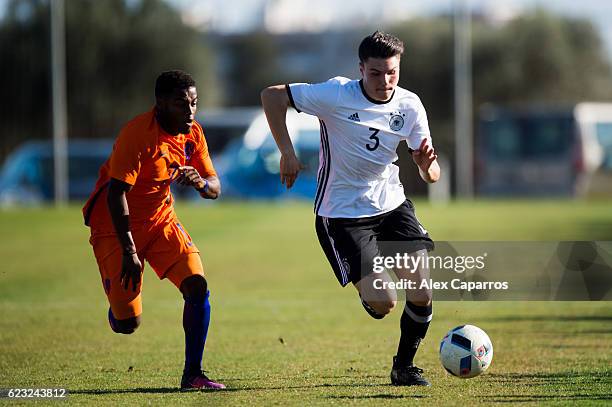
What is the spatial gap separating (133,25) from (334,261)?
165 feet

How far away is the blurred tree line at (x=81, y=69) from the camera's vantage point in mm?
53938

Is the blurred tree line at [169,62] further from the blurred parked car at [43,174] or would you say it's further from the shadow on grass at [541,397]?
the shadow on grass at [541,397]

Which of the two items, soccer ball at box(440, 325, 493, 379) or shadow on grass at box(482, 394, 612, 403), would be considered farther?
soccer ball at box(440, 325, 493, 379)

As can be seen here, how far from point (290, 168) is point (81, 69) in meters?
48.1

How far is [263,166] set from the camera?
4509 cm

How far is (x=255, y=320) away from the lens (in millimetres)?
12297

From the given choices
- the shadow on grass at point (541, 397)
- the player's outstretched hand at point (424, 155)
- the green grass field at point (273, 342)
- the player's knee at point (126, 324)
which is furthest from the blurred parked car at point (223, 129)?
the shadow on grass at point (541, 397)

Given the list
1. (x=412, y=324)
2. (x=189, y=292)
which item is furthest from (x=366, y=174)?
(x=189, y=292)

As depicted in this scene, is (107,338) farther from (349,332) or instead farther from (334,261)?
(334,261)

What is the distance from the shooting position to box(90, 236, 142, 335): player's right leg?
793 cm

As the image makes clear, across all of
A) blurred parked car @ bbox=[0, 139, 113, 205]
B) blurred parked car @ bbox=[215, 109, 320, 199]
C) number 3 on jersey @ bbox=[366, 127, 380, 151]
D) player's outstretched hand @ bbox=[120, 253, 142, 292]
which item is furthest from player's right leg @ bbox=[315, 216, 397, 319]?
blurred parked car @ bbox=[0, 139, 113, 205]

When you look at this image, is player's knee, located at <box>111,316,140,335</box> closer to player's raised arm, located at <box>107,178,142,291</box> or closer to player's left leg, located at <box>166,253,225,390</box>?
player's left leg, located at <box>166,253,225,390</box>

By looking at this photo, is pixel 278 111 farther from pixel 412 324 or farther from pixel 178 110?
pixel 412 324

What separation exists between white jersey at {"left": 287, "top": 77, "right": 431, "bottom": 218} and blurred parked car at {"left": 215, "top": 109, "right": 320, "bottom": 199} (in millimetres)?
36148
